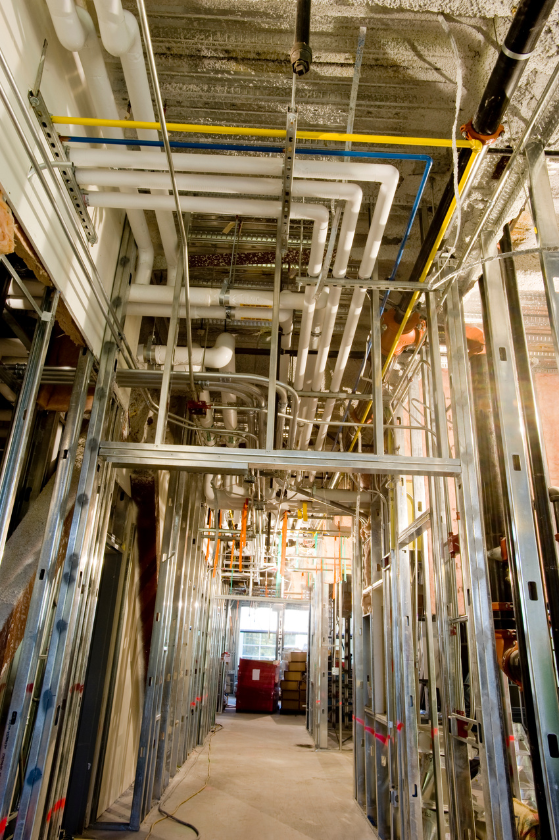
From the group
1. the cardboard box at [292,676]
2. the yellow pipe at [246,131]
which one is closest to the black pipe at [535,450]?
the yellow pipe at [246,131]

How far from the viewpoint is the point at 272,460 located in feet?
9.86

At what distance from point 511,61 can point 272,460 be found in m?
2.08

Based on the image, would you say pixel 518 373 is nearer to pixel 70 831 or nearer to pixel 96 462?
pixel 96 462

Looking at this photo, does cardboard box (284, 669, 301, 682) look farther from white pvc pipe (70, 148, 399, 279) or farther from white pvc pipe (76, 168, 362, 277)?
white pvc pipe (70, 148, 399, 279)

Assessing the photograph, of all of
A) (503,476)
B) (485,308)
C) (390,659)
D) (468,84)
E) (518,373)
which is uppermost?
(468,84)

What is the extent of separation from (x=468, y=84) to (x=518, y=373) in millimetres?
1523

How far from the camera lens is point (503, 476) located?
293cm

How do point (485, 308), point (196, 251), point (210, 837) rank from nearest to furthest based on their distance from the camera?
point (485, 308) < point (196, 251) < point (210, 837)

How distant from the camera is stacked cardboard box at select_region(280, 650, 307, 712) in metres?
13.9

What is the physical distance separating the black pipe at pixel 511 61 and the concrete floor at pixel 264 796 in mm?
5165

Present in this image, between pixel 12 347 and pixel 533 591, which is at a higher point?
pixel 12 347

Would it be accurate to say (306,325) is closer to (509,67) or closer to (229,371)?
(229,371)

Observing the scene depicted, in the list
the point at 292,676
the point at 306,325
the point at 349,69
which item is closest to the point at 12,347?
the point at 306,325

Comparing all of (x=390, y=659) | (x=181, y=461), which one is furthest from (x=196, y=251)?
(x=390, y=659)
